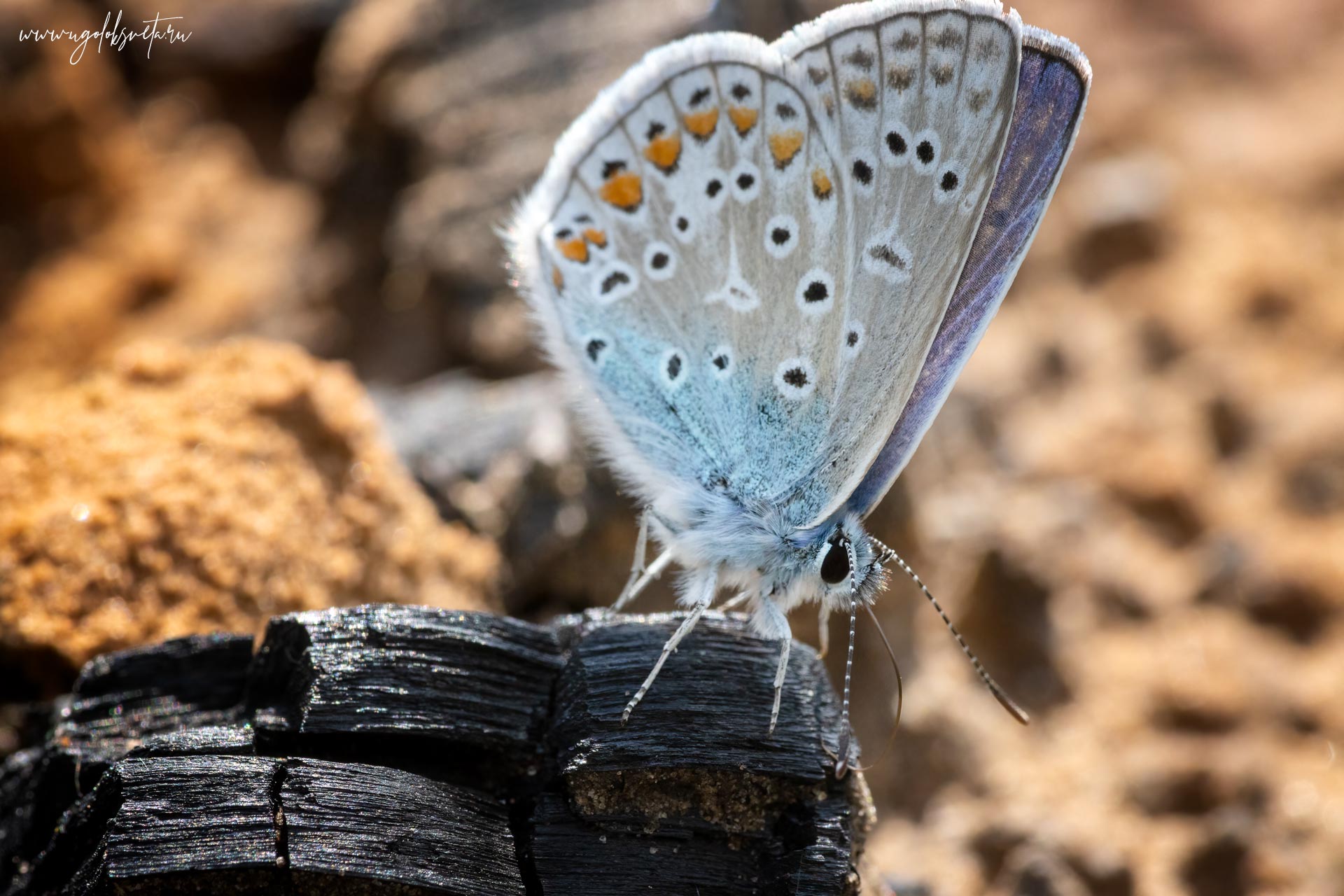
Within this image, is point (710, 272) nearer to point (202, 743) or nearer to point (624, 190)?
point (624, 190)

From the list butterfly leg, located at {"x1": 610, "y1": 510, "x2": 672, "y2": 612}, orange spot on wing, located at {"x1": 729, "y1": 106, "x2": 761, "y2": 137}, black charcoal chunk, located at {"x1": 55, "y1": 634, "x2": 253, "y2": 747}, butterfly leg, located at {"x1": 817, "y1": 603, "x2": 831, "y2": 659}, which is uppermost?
orange spot on wing, located at {"x1": 729, "y1": 106, "x2": 761, "y2": 137}

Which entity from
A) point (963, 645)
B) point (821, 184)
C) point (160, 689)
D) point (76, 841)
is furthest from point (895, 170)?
point (76, 841)

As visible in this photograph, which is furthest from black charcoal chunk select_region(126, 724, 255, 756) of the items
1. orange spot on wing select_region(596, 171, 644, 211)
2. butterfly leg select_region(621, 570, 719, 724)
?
orange spot on wing select_region(596, 171, 644, 211)

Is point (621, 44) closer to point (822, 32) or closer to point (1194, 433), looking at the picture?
point (822, 32)

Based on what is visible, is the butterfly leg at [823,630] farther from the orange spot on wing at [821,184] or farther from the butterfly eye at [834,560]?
the orange spot on wing at [821,184]

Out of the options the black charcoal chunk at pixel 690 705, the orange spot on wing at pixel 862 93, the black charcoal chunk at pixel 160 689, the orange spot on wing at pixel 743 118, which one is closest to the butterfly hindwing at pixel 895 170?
the orange spot on wing at pixel 862 93

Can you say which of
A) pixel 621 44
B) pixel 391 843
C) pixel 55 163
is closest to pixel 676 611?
pixel 391 843

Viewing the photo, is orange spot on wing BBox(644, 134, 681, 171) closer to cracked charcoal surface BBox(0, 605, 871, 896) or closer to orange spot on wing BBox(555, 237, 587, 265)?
orange spot on wing BBox(555, 237, 587, 265)
